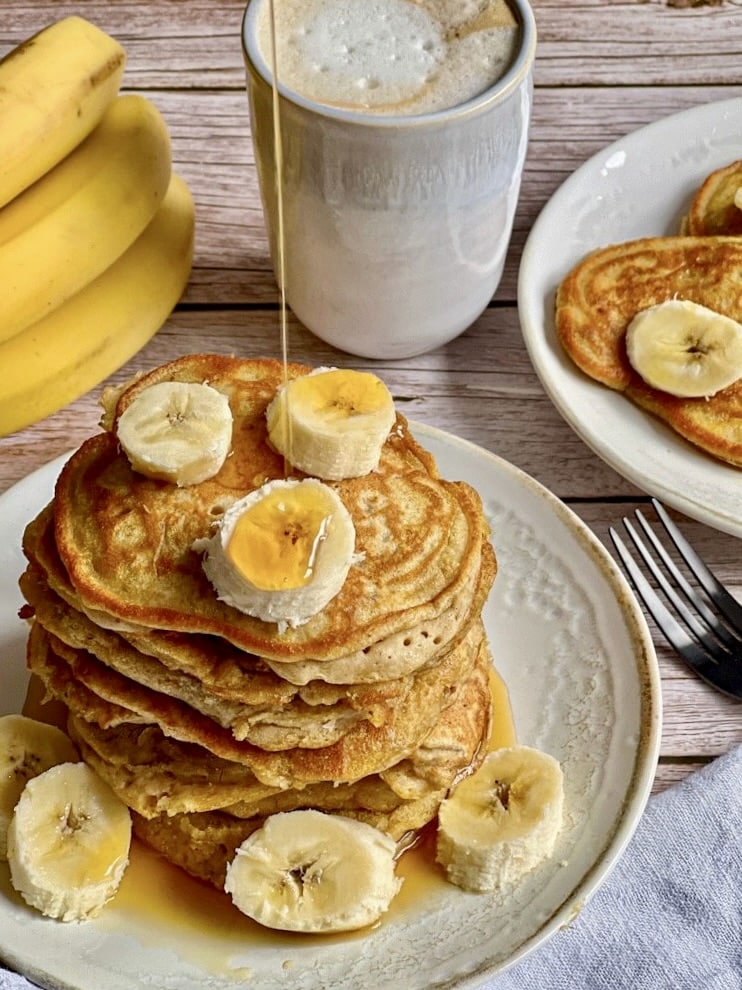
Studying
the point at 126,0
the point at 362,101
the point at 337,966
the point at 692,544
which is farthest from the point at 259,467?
the point at 126,0

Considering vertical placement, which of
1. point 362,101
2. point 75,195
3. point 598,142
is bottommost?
point 598,142

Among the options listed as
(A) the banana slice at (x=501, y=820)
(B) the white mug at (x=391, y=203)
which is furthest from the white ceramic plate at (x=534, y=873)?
(B) the white mug at (x=391, y=203)

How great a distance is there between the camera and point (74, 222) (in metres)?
2.54

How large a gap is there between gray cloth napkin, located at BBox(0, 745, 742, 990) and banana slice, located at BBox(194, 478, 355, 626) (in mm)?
645

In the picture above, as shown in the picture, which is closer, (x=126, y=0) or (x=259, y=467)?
(x=259, y=467)

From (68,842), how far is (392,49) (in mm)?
1506

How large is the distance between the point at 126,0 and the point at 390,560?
2.37 metres

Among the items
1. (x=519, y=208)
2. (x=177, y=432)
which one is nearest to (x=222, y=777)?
(x=177, y=432)

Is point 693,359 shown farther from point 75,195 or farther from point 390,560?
point 75,195

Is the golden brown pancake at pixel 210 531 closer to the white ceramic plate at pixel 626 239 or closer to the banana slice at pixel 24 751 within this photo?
the banana slice at pixel 24 751

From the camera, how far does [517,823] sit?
1.86 m

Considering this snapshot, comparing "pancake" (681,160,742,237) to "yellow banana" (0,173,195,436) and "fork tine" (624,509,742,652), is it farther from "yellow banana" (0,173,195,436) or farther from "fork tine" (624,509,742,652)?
"yellow banana" (0,173,195,436)

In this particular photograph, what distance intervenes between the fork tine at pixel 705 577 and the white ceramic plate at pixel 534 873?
0.75 feet

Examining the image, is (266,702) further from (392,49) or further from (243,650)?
(392,49)
